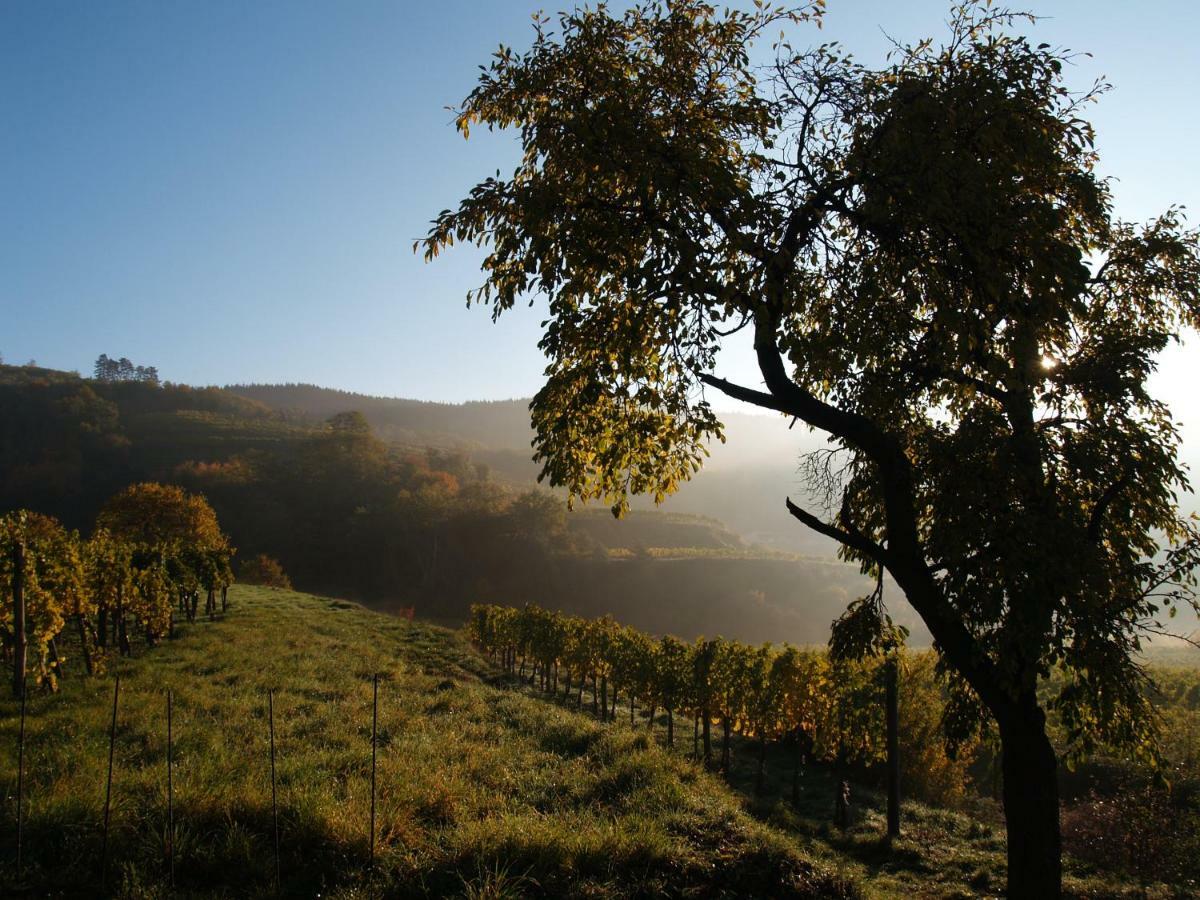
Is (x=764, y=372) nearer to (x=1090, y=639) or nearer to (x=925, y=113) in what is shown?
(x=925, y=113)

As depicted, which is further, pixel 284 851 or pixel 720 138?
pixel 720 138

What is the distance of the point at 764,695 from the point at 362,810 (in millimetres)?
21533

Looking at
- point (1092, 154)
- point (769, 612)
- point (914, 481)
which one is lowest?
point (769, 612)

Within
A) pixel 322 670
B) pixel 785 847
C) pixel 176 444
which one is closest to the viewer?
pixel 785 847

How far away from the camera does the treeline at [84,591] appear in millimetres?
15453

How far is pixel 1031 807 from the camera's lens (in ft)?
19.8

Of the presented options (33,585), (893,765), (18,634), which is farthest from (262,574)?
(893,765)

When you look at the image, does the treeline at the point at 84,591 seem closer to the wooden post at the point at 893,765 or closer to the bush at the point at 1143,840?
the wooden post at the point at 893,765

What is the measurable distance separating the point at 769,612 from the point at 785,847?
106 metres

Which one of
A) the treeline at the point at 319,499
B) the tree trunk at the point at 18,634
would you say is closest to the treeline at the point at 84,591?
the tree trunk at the point at 18,634

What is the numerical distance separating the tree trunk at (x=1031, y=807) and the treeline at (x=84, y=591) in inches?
621

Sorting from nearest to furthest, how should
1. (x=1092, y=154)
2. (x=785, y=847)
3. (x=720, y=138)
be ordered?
(x=720, y=138) < (x=1092, y=154) < (x=785, y=847)

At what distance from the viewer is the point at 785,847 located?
7875 mm

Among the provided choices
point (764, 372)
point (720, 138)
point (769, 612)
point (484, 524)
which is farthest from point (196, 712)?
point (769, 612)
